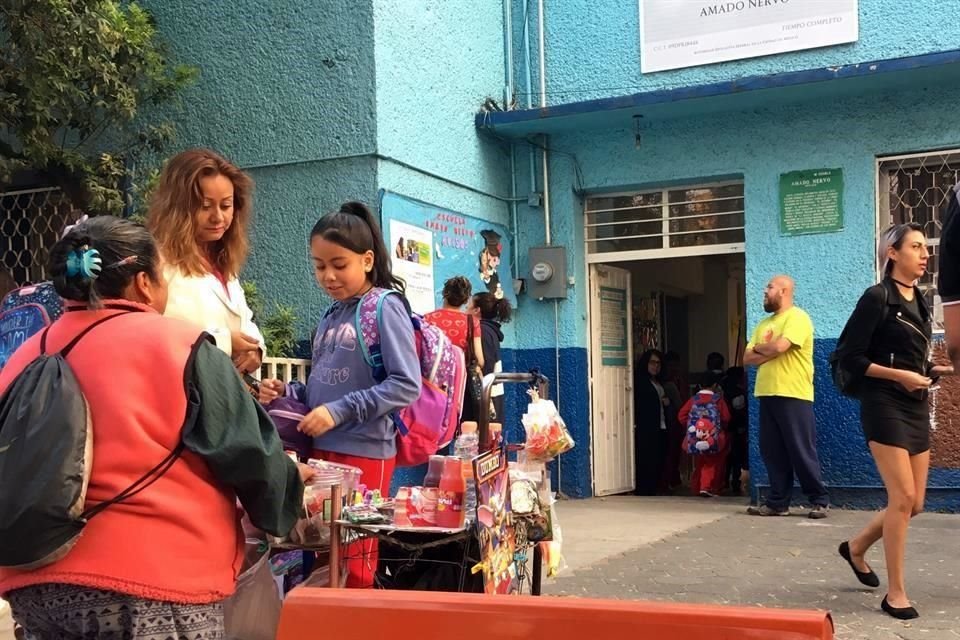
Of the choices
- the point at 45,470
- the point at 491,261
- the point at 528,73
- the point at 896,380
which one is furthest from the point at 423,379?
the point at 528,73

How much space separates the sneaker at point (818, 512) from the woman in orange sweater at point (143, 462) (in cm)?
630

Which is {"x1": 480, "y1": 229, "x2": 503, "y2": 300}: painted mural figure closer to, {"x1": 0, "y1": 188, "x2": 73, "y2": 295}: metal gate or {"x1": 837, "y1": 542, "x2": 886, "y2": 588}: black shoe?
{"x1": 0, "y1": 188, "x2": 73, "y2": 295}: metal gate

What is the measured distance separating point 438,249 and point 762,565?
3.71m

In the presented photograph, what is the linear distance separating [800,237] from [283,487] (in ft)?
22.8

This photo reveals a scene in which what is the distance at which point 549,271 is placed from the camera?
9.21m

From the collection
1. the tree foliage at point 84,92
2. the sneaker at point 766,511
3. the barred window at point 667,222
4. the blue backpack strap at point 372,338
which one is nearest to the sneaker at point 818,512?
the sneaker at point 766,511

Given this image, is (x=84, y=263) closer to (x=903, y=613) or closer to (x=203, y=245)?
(x=203, y=245)

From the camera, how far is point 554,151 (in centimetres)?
938

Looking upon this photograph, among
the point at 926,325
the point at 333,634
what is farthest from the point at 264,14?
the point at 333,634

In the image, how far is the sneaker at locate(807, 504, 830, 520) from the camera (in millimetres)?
7748

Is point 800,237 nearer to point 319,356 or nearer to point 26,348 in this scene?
point 319,356

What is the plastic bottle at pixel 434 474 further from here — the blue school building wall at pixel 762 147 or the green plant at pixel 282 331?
the blue school building wall at pixel 762 147

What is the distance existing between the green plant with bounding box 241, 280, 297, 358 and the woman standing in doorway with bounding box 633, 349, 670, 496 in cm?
431

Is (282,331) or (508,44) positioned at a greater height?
(508,44)
